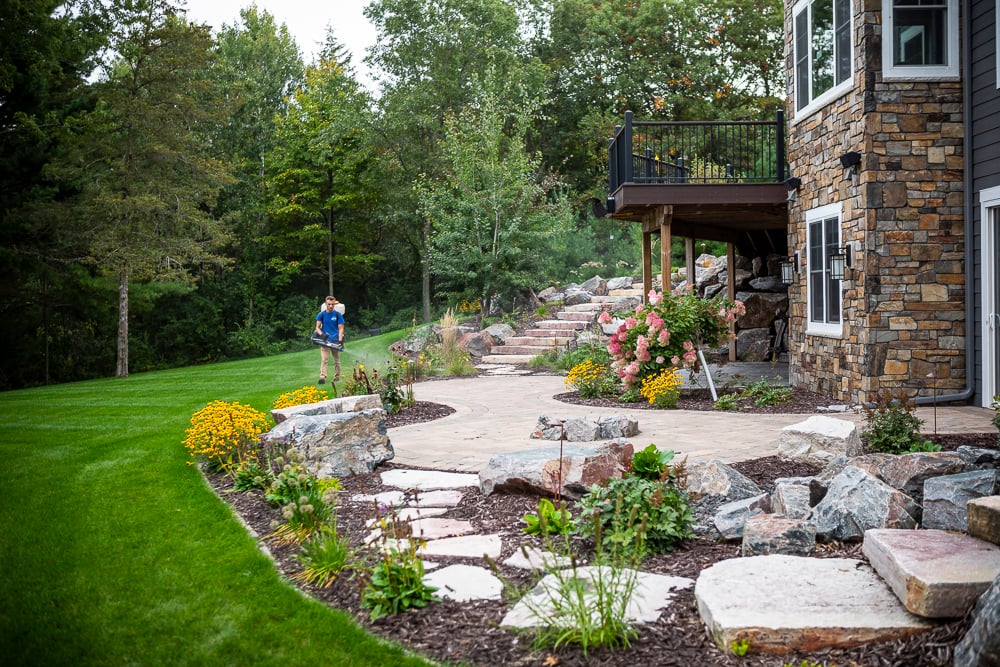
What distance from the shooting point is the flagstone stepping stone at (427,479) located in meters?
5.32

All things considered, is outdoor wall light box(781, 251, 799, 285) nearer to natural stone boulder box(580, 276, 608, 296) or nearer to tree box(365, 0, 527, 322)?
natural stone boulder box(580, 276, 608, 296)

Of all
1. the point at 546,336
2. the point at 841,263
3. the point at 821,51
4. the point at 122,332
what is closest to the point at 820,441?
the point at 841,263

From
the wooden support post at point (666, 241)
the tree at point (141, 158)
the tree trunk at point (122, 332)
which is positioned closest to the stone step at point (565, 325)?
the wooden support post at point (666, 241)

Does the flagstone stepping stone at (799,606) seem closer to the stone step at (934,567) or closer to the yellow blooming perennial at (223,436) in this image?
the stone step at (934,567)

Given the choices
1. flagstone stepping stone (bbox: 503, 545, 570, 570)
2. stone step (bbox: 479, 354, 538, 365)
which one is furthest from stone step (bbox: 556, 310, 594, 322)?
flagstone stepping stone (bbox: 503, 545, 570, 570)

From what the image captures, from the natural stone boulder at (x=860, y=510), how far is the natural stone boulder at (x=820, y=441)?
1.41m

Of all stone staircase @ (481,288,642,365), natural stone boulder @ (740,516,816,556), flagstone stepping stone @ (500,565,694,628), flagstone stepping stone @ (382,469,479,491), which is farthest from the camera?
stone staircase @ (481,288,642,365)

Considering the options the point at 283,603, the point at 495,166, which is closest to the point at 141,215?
the point at 495,166

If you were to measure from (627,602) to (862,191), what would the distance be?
6936mm

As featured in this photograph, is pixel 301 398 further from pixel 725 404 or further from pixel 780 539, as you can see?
pixel 780 539

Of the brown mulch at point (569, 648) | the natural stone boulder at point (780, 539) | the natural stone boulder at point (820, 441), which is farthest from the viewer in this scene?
the natural stone boulder at point (820, 441)

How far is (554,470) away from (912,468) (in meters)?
1.92

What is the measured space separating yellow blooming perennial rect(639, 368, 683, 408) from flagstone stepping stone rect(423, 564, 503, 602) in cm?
585

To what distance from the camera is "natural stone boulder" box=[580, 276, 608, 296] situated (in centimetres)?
1975
